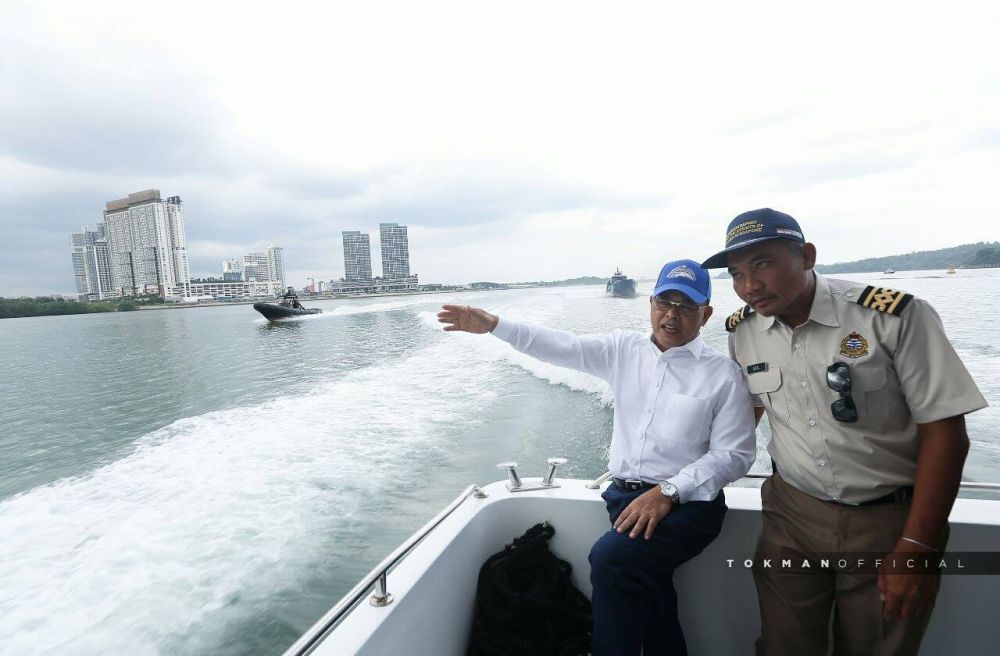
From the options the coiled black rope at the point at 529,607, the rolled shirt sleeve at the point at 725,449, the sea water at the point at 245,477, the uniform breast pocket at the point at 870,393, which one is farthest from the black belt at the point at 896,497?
the sea water at the point at 245,477

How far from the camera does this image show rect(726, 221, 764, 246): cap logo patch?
1317mm

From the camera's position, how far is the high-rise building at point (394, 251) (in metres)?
96.1

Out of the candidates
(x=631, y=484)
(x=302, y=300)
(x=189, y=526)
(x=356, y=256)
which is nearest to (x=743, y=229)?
(x=631, y=484)

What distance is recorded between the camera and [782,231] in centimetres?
130

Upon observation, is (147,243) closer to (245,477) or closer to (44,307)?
(44,307)

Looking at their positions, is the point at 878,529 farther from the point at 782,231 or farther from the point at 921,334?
the point at 782,231

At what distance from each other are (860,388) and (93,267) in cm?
14501

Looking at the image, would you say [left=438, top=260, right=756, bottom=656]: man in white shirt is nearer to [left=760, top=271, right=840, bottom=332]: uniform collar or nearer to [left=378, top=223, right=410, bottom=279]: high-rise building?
[left=760, top=271, right=840, bottom=332]: uniform collar

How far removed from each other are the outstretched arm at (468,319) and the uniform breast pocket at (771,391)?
89 cm

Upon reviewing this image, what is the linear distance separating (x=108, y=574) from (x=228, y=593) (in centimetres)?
90

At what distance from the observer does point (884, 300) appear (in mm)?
1225

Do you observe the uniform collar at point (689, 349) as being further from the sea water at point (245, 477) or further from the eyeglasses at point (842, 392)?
the sea water at point (245, 477)

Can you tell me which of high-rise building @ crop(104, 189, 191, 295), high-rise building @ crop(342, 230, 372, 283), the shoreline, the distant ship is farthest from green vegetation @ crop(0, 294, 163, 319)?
the distant ship

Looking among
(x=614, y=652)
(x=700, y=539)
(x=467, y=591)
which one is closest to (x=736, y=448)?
(x=700, y=539)
